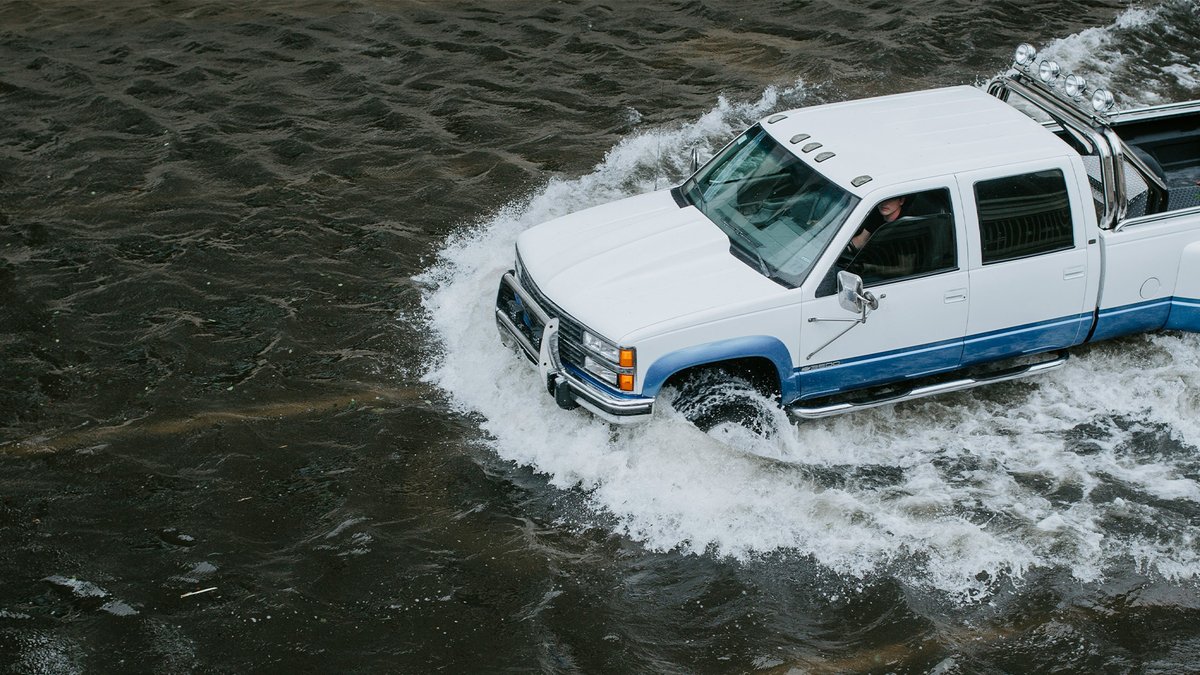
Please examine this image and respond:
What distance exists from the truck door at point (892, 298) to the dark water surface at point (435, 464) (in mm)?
651

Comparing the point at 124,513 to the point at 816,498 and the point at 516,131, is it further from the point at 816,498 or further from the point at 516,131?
the point at 516,131

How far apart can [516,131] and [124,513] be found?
6.46m

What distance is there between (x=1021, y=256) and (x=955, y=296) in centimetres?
55

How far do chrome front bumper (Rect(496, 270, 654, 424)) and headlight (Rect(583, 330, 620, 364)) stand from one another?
0.78 ft

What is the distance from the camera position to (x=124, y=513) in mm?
6965

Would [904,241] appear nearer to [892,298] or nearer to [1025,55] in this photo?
[892,298]

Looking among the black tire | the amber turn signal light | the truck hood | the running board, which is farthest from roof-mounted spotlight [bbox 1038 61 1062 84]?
the amber turn signal light

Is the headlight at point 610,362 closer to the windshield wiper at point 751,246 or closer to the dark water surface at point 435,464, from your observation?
the dark water surface at point 435,464

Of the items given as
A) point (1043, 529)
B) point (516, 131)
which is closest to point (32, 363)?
point (516, 131)

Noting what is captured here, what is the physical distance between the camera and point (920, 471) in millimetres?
7445

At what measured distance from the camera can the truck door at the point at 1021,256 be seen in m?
7.29

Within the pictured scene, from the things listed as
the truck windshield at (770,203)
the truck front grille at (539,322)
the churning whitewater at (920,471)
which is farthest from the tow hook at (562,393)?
the truck windshield at (770,203)

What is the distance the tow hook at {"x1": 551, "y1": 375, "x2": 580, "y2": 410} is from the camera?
710 centimetres

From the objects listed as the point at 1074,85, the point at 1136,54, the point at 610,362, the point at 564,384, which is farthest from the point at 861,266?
the point at 1136,54
